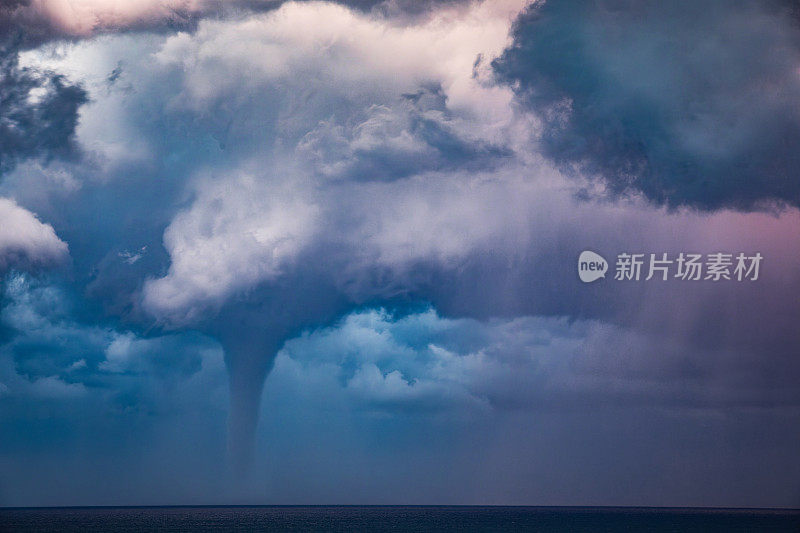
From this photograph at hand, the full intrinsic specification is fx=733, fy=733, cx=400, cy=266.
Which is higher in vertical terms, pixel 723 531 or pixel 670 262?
pixel 670 262

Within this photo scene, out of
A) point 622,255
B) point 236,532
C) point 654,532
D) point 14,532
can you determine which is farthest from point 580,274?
point 14,532

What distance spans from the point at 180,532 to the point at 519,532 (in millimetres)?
24344

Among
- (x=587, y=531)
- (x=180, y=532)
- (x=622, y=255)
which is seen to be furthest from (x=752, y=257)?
(x=180, y=532)

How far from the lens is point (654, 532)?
56.5 meters

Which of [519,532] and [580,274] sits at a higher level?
[580,274]

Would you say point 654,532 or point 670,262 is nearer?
point 670,262

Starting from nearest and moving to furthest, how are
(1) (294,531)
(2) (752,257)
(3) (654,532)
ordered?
(2) (752,257)
(1) (294,531)
(3) (654,532)

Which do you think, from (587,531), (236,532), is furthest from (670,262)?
(236,532)

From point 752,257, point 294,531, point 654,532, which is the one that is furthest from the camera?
point 654,532

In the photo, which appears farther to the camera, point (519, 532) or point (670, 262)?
point (519, 532)

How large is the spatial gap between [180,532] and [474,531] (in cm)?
2207

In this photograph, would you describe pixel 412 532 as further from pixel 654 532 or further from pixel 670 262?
pixel 670 262

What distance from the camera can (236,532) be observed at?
51.6 meters

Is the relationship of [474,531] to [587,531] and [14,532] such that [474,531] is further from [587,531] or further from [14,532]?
[14,532]
